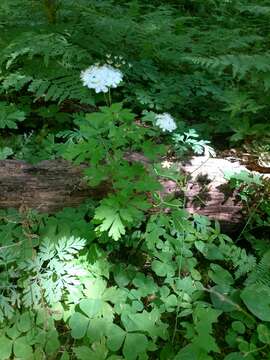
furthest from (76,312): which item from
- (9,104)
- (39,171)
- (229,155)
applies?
(9,104)

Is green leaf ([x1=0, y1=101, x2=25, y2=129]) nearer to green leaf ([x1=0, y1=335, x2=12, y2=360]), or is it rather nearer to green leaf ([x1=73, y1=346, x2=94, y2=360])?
green leaf ([x1=0, y1=335, x2=12, y2=360])

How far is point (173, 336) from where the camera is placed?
209cm

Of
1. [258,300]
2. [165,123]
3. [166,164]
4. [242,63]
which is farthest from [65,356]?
[242,63]

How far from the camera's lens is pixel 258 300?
2.17m

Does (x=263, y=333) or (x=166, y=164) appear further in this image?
(x=166, y=164)

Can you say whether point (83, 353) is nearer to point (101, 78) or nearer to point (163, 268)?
point (163, 268)

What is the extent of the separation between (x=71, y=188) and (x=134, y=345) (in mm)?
1024

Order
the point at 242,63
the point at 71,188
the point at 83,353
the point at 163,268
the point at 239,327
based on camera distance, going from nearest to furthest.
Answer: the point at 83,353 → the point at 239,327 → the point at 163,268 → the point at 71,188 → the point at 242,63

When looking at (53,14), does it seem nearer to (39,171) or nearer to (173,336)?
(39,171)

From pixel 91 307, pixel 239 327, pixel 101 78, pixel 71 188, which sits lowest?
pixel 239 327

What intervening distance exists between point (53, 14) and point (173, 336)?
8.67 ft

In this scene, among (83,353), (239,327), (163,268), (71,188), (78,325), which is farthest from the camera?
(71,188)

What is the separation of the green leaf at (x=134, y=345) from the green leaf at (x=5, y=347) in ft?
1.95

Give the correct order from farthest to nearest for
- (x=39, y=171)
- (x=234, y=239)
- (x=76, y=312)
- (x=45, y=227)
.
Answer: (x=234, y=239) → (x=39, y=171) → (x=45, y=227) → (x=76, y=312)
